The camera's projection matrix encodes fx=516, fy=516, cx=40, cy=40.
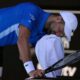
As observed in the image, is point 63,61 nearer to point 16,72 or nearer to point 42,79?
point 42,79

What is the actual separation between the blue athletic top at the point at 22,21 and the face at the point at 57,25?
8 cm

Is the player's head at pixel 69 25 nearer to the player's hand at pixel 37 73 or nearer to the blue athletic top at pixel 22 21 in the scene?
the blue athletic top at pixel 22 21

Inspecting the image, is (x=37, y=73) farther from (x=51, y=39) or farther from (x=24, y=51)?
(x=51, y=39)

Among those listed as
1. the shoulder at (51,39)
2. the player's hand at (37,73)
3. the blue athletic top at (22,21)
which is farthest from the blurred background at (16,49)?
the player's hand at (37,73)

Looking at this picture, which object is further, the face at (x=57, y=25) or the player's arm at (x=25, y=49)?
the face at (x=57, y=25)

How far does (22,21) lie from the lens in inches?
179

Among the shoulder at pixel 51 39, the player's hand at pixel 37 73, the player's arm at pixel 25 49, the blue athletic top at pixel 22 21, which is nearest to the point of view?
the player's hand at pixel 37 73

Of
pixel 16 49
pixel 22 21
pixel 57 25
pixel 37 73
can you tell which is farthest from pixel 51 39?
pixel 16 49

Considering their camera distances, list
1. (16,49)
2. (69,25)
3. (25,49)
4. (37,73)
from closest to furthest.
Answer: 1. (37,73)
2. (25,49)
3. (69,25)
4. (16,49)

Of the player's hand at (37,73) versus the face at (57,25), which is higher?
the face at (57,25)

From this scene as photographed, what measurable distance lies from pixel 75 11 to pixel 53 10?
0.35m

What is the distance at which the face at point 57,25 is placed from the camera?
14.7 ft

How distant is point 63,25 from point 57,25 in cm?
5

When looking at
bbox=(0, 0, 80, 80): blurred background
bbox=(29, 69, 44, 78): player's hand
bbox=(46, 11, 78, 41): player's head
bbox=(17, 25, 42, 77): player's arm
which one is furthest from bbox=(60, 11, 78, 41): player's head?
bbox=(0, 0, 80, 80): blurred background
